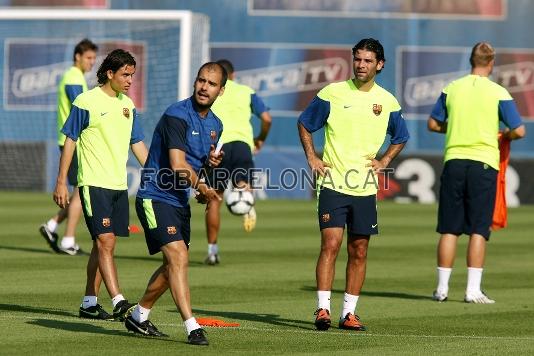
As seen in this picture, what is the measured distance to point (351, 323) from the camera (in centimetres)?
1058

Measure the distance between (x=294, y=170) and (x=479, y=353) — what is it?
20063 mm

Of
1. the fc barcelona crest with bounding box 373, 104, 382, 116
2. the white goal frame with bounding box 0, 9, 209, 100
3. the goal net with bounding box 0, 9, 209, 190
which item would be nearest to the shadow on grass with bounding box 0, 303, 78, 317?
the fc barcelona crest with bounding box 373, 104, 382, 116

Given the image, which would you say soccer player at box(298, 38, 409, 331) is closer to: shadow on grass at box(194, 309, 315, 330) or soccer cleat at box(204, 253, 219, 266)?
shadow on grass at box(194, 309, 315, 330)

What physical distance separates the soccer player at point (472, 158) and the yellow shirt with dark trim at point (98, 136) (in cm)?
345

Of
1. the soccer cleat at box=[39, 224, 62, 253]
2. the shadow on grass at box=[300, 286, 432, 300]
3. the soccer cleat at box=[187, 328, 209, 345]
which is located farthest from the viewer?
the soccer cleat at box=[39, 224, 62, 253]

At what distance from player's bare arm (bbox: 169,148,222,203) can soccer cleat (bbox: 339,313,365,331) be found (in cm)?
189

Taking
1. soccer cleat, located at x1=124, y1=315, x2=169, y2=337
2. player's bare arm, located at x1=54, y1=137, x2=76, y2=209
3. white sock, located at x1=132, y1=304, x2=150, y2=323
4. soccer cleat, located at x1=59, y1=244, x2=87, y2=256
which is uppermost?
player's bare arm, located at x1=54, y1=137, x2=76, y2=209

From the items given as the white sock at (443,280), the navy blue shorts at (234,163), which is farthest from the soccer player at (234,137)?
A: the white sock at (443,280)

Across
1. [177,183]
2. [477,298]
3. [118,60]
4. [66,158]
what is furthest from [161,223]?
[477,298]

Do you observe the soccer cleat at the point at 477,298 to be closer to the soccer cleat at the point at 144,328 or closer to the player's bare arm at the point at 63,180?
the soccer cleat at the point at 144,328

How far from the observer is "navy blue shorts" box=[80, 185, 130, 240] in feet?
35.9

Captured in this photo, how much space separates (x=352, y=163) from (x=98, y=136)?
205cm

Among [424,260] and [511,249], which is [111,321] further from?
[511,249]

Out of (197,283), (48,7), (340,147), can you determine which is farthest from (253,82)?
(340,147)
